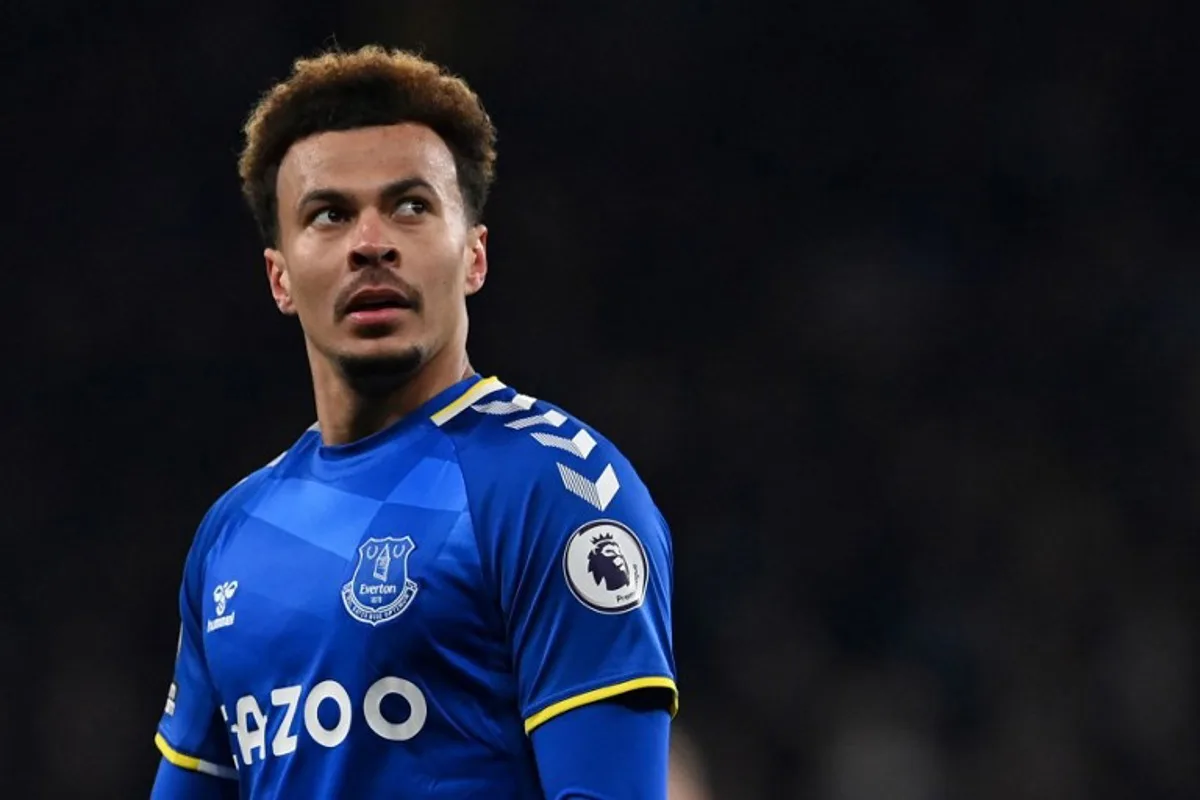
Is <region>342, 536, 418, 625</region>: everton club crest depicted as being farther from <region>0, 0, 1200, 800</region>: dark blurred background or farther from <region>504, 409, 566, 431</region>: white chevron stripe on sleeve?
<region>0, 0, 1200, 800</region>: dark blurred background

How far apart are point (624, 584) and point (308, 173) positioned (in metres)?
0.77

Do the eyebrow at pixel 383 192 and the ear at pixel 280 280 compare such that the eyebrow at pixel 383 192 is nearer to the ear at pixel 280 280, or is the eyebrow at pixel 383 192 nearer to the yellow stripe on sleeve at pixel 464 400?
the ear at pixel 280 280

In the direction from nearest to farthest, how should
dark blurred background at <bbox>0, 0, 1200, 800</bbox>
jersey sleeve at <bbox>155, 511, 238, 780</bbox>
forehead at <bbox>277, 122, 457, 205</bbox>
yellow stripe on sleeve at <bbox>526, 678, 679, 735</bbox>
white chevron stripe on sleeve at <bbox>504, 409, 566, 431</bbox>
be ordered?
1. yellow stripe on sleeve at <bbox>526, 678, 679, 735</bbox>
2. white chevron stripe on sleeve at <bbox>504, 409, 566, 431</bbox>
3. forehead at <bbox>277, 122, 457, 205</bbox>
4. jersey sleeve at <bbox>155, 511, 238, 780</bbox>
5. dark blurred background at <bbox>0, 0, 1200, 800</bbox>

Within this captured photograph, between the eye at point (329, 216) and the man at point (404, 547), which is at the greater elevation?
the eye at point (329, 216)

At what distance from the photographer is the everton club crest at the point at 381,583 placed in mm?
2268

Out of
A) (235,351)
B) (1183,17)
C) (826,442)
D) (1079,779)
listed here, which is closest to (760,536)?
(826,442)

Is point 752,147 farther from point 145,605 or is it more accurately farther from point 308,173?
point 308,173

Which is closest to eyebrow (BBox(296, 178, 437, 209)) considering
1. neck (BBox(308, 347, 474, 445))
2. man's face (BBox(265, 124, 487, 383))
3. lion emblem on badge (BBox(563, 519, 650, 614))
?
man's face (BBox(265, 124, 487, 383))

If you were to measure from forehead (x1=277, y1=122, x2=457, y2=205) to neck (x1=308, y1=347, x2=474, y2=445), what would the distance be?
0.24 meters

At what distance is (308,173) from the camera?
257cm

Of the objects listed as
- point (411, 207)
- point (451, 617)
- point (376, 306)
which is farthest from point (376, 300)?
point (451, 617)

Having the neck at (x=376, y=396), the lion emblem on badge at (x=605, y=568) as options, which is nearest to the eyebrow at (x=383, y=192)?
the neck at (x=376, y=396)

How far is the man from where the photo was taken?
7.23ft

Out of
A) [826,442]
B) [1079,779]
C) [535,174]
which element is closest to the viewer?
[1079,779]
